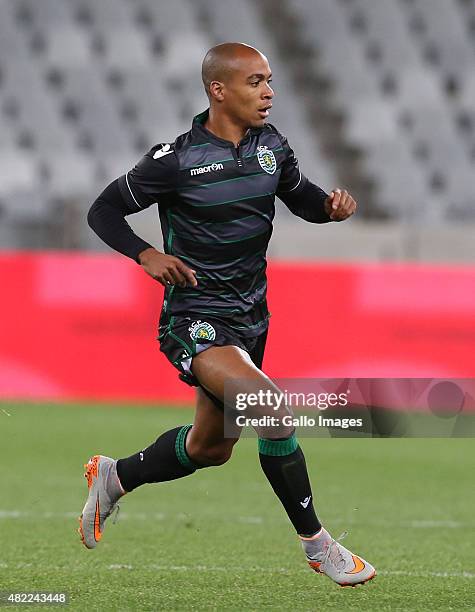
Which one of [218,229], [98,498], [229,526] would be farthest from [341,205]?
[229,526]

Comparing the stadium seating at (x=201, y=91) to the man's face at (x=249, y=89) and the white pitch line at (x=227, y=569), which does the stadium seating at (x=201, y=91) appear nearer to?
the white pitch line at (x=227, y=569)

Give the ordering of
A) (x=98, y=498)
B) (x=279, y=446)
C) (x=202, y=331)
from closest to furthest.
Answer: (x=279, y=446), (x=202, y=331), (x=98, y=498)

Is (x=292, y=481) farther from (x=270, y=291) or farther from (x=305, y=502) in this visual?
(x=270, y=291)

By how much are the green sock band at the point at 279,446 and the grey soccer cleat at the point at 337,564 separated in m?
0.32

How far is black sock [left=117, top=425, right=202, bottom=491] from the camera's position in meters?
5.13

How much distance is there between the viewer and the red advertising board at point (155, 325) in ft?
36.4

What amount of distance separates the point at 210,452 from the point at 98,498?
1.81ft

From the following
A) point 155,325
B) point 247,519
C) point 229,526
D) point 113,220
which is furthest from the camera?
point 155,325

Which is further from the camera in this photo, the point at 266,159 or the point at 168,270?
the point at 266,159

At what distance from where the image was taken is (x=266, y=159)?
4.93m

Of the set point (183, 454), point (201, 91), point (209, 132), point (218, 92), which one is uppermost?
point (201, 91)

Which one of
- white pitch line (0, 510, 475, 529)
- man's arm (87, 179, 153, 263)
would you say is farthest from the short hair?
white pitch line (0, 510, 475, 529)

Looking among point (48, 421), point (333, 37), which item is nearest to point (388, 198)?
point (333, 37)

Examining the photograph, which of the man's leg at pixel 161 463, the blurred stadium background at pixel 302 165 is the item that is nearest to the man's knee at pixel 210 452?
the man's leg at pixel 161 463
